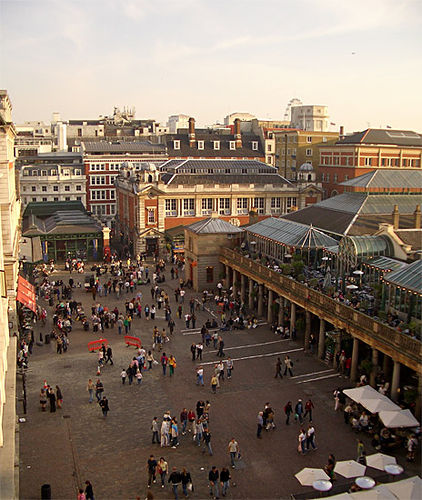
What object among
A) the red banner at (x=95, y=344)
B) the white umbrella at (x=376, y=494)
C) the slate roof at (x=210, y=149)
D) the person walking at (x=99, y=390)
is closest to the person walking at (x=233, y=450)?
the white umbrella at (x=376, y=494)

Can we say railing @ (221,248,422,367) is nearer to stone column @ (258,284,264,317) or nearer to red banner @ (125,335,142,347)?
stone column @ (258,284,264,317)

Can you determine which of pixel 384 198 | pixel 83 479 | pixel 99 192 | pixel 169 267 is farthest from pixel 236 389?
pixel 99 192

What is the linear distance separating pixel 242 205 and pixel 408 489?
189ft

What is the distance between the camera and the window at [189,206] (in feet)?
233

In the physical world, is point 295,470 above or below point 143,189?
below

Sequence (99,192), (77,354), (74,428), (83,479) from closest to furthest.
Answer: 1. (83,479)
2. (74,428)
3. (77,354)
4. (99,192)

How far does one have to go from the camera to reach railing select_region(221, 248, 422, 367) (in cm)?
2505

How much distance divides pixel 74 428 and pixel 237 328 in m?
17.1

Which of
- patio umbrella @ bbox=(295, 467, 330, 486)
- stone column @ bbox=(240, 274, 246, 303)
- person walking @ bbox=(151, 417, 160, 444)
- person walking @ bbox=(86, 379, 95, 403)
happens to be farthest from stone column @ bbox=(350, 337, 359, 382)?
stone column @ bbox=(240, 274, 246, 303)

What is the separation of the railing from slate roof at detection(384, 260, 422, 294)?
255 centimetres

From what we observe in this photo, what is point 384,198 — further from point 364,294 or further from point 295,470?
point 295,470

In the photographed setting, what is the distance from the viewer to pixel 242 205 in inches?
2891

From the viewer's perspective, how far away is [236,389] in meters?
30.3

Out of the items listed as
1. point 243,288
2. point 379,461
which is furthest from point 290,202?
point 379,461
